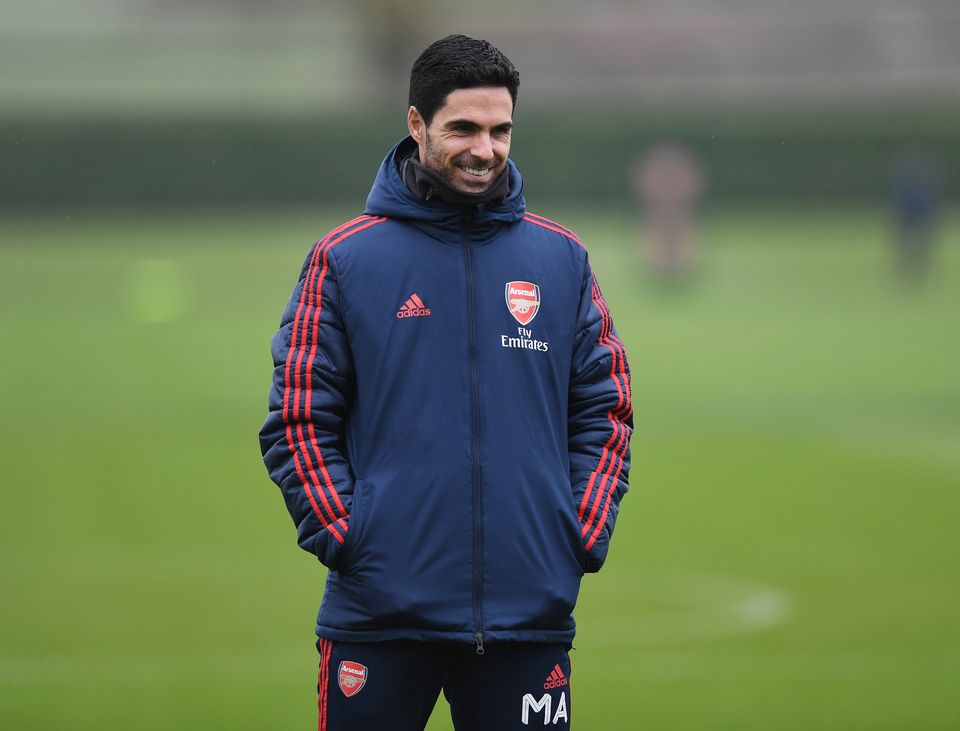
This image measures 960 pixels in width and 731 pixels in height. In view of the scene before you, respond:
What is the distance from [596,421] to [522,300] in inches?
14.0

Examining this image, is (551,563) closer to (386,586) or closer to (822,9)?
(386,586)

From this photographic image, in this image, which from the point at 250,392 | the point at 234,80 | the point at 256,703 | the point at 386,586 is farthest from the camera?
the point at 234,80

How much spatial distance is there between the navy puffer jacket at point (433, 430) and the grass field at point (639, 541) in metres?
3.09

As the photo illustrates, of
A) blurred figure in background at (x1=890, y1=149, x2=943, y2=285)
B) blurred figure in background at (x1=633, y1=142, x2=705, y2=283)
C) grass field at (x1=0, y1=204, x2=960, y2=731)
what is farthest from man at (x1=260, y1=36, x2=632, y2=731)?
blurred figure in background at (x1=890, y1=149, x2=943, y2=285)

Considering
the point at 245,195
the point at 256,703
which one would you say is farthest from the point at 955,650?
the point at 245,195

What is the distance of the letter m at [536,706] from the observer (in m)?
3.68

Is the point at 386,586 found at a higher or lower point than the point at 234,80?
lower

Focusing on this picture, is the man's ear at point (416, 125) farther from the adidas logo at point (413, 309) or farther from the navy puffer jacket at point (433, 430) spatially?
the adidas logo at point (413, 309)

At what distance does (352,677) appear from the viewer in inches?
144

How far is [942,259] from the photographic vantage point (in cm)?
3344

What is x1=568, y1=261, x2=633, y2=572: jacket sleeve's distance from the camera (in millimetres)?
3832

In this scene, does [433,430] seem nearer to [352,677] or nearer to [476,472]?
[476,472]

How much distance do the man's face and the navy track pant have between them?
1.03 meters

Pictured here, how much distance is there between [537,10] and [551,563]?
6297 cm
